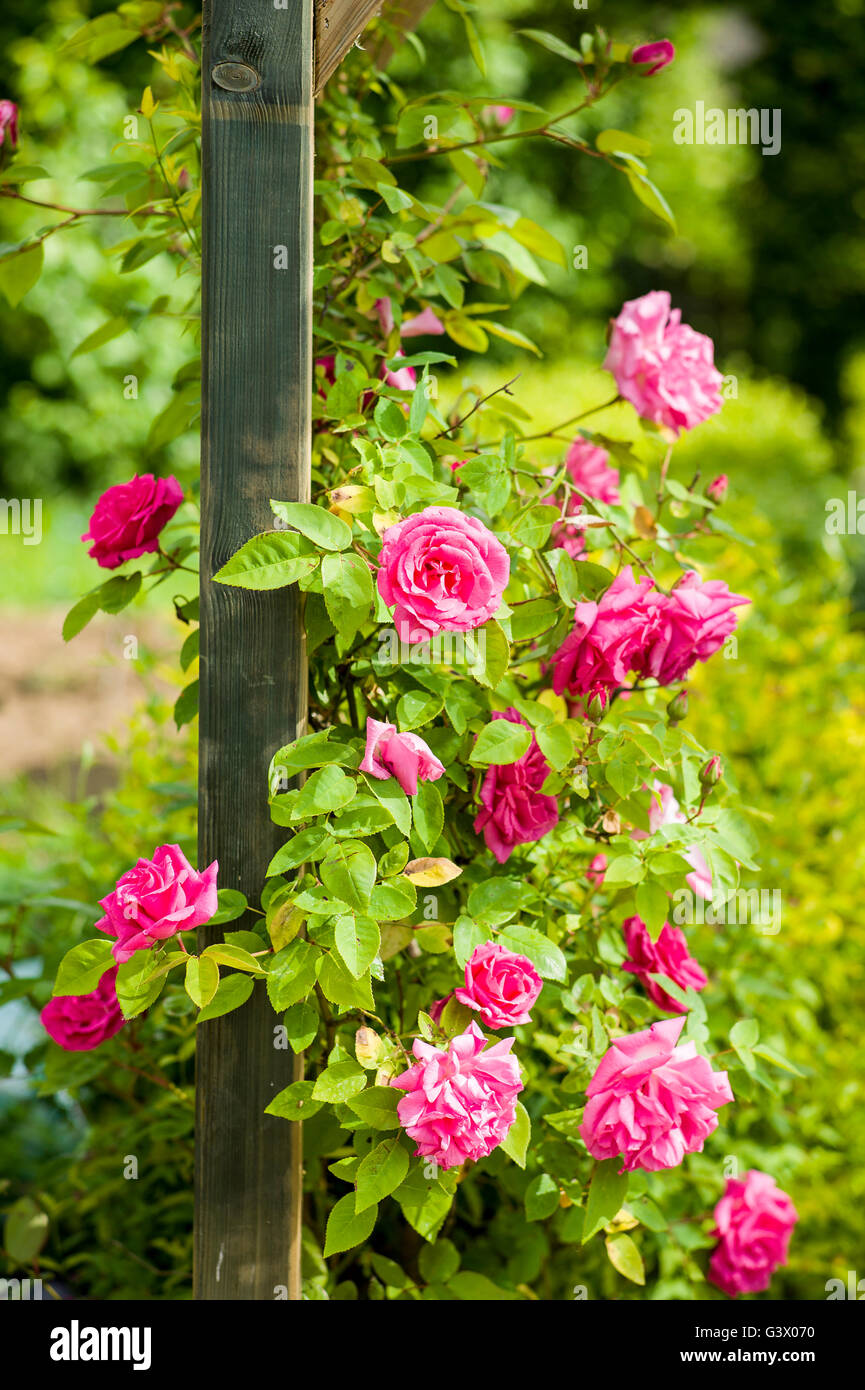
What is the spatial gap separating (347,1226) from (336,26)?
1.20m

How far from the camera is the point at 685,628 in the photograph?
3.86 feet

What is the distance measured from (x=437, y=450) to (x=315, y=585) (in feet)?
0.92

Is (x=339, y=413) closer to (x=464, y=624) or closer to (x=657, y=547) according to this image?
(x=464, y=624)

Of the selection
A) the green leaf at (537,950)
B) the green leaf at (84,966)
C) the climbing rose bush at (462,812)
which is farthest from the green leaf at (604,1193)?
the green leaf at (84,966)

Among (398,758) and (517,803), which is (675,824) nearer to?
(517,803)

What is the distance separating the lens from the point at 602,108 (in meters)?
8.05

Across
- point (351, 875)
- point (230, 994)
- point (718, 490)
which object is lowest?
point (230, 994)

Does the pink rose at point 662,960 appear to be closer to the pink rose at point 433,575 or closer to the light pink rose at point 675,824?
the light pink rose at point 675,824

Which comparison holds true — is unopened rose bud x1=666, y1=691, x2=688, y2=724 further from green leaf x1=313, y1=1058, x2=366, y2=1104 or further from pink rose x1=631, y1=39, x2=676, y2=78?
pink rose x1=631, y1=39, x2=676, y2=78

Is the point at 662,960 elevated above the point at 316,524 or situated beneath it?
situated beneath

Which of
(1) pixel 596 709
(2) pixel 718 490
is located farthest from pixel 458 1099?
(2) pixel 718 490
